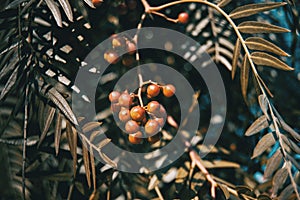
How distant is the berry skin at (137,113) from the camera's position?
33.1 inches

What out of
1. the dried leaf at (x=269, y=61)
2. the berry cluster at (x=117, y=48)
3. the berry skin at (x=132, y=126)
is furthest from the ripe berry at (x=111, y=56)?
the dried leaf at (x=269, y=61)

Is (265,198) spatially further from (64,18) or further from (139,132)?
(64,18)

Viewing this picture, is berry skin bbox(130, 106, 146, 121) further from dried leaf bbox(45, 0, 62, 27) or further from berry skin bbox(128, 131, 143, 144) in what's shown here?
dried leaf bbox(45, 0, 62, 27)

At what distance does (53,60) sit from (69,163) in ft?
0.78

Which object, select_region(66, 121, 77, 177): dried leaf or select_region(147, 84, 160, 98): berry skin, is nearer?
select_region(66, 121, 77, 177): dried leaf

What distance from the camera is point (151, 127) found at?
877 mm

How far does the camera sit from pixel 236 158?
120 centimetres

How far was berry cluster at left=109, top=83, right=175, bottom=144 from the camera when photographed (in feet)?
2.79

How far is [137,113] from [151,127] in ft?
0.15

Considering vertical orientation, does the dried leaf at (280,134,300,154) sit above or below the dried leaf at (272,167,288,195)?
above

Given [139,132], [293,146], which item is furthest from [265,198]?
[139,132]

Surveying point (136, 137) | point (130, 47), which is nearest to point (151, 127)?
point (136, 137)

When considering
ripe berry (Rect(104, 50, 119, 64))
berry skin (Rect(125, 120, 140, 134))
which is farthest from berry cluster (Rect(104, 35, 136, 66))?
berry skin (Rect(125, 120, 140, 134))

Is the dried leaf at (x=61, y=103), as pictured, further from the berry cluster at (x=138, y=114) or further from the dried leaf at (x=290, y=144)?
the dried leaf at (x=290, y=144)
